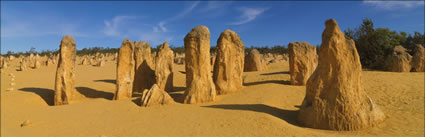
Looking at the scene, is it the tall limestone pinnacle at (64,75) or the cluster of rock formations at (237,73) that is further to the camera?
the tall limestone pinnacle at (64,75)

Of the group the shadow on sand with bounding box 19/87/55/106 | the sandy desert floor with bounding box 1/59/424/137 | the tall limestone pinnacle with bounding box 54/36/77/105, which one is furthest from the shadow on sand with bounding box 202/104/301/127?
the shadow on sand with bounding box 19/87/55/106

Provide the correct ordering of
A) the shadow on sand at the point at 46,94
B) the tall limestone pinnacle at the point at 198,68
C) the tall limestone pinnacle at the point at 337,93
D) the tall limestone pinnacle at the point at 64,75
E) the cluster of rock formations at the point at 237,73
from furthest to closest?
the shadow on sand at the point at 46,94
the tall limestone pinnacle at the point at 64,75
the tall limestone pinnacle at the point at 198,68
the cluster of rock formations at the point at 237,73
the tall limestone pinnacle at the point at 337,93

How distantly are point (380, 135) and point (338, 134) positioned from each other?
1110 mm

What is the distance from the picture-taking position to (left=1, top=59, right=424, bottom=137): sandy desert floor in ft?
21.8

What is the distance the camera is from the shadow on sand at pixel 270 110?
26.1 ft

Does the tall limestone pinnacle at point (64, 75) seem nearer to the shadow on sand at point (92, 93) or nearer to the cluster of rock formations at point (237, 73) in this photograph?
the cluster of rock formations at point (237, 73)

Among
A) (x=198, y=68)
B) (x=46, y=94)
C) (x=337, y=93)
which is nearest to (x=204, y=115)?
(x=198, y=68)

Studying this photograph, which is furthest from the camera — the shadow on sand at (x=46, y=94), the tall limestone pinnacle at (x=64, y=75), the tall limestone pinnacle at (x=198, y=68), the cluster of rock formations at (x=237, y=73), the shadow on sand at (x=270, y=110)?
the shadow on sand at (x=46, y=94)

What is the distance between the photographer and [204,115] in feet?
26.3

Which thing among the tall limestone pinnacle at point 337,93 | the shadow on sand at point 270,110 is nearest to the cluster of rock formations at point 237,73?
the tall limestone pinnacle at point 337,93

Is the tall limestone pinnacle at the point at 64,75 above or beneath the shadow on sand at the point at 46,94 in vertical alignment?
above

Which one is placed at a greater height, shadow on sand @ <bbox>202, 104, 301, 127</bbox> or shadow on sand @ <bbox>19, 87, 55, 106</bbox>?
shadow on sand @ <bbox>19, 87, 55, 106</bbox>

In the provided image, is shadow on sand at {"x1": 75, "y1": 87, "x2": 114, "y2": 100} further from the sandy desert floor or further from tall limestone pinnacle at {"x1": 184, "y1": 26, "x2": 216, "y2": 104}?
tall limestone pinnacle at {"x1": 184, "y1": 26, "x2": 216, "y2": 104}

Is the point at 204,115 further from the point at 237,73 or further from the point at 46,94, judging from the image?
the point at 46,94
